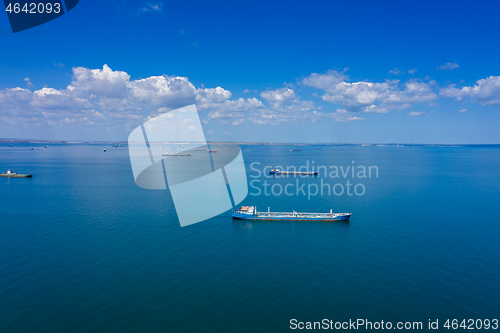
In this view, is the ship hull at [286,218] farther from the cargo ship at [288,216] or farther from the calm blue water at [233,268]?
the calm blue water at [233,268]

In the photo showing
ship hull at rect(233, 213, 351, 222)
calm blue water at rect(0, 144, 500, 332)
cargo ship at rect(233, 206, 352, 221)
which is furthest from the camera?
cargo ship at rect(233, 206, 352, 221)

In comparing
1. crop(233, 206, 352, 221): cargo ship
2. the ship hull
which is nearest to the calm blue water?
the ship hull

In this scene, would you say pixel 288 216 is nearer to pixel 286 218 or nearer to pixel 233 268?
pixel 286 218

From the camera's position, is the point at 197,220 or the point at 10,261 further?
the point at 197,220

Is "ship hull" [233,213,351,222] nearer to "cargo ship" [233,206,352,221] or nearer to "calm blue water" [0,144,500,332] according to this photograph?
"cargo ship" [233,206,352,221]

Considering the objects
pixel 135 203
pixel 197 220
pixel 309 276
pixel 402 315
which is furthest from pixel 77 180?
pixel 402 315

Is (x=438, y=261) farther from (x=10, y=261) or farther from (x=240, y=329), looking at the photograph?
(x=10, y=261)
